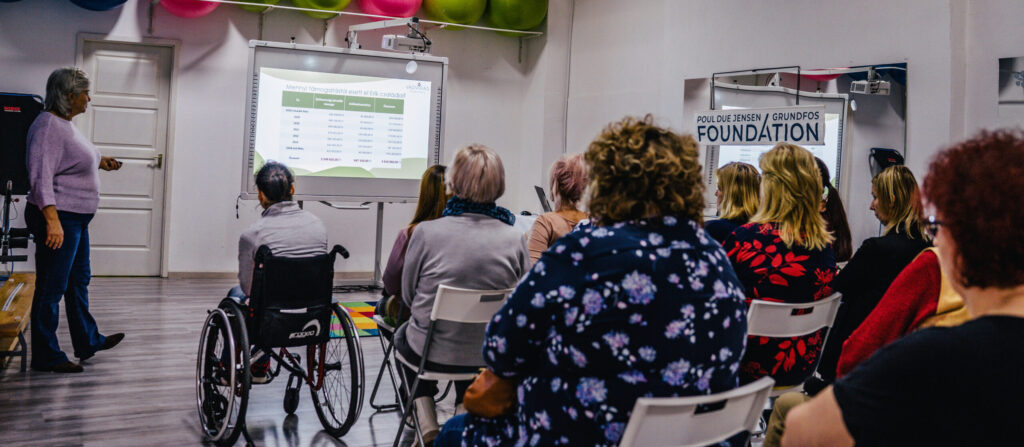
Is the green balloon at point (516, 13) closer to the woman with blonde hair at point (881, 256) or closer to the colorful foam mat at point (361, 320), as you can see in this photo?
the colorful foam mat at point (361, 320)

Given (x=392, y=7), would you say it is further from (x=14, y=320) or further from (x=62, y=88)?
(x=14, y=320)

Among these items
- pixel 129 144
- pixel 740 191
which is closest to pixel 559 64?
pixel 129 144

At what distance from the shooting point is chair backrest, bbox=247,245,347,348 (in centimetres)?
302

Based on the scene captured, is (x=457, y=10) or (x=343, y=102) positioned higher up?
(x=457, y=10)

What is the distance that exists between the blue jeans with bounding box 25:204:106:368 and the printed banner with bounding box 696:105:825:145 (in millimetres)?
3592

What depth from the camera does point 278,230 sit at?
315 centimetres

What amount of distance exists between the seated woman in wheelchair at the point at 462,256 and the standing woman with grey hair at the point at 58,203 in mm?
2115

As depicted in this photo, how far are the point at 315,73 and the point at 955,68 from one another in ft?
14.9

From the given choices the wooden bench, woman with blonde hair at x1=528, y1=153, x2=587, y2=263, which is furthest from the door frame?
woman with blonde hair at x1=528, y1=153, x2=587, y2=263

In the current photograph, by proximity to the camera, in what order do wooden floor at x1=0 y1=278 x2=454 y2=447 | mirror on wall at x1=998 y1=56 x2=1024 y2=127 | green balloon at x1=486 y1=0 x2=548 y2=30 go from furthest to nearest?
green balloon at x1=486 y1=0 x2=548 y2=30 → mirror on wall at x1=998 y1=56 x2=1024 y2=127 → wooden floor at x1=0 y1=278 x2=454 y2=447

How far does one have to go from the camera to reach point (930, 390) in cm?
94

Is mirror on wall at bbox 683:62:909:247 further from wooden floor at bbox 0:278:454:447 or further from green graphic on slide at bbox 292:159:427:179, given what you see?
green graphic on slide at bbox 292:159:427:179

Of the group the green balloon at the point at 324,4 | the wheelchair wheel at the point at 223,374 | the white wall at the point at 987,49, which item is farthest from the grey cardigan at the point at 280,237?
the green balloon at the point at 324,4

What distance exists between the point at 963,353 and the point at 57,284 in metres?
4.09
